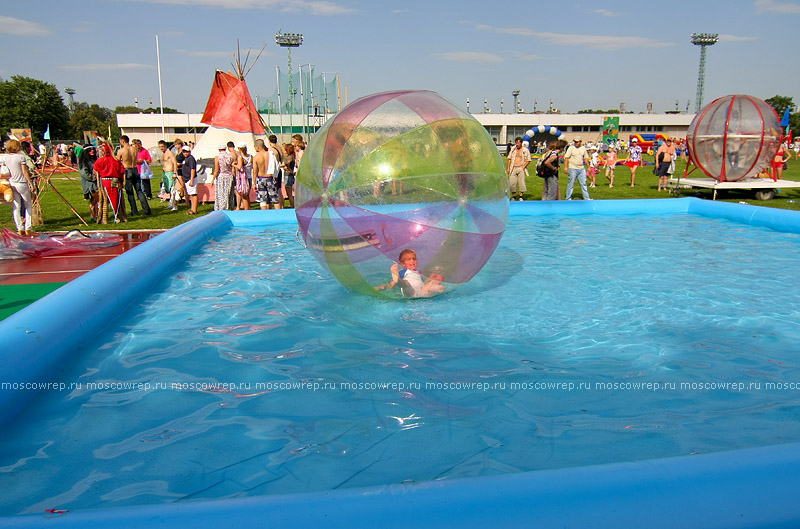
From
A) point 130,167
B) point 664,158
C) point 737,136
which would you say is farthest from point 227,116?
point 737,136

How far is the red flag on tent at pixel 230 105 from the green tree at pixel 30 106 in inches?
2404

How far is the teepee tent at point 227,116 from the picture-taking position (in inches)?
621

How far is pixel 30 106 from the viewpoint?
220 ft

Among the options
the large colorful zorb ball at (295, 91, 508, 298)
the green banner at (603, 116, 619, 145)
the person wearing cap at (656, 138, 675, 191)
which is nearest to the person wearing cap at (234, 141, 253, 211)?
the large colorful zorb ball at (295, 91, 508, 298)

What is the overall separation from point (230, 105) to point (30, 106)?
65501 mm

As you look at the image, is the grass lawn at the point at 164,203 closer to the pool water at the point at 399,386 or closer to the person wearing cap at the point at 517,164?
the person wearing cap at the point at 517,164

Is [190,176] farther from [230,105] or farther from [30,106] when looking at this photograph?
[30,106]

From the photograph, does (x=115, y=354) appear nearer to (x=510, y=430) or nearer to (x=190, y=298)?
(x=190, y=298)

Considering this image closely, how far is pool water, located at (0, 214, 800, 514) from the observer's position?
2941 millimetres

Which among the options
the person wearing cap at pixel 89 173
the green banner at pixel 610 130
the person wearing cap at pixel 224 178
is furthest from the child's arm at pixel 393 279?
the green banner at pixel 610 130

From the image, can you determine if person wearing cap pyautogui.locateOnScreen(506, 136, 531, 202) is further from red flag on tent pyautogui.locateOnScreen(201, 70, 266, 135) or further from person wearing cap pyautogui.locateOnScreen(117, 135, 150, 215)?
person wearing cap pyautogui.locateOnScreen(117, 135, 150, 215)

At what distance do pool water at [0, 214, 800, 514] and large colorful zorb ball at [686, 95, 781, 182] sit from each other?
29.5 ft

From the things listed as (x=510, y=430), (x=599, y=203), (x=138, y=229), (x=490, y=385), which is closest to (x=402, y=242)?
(x=490, y=385)

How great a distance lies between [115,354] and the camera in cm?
445
